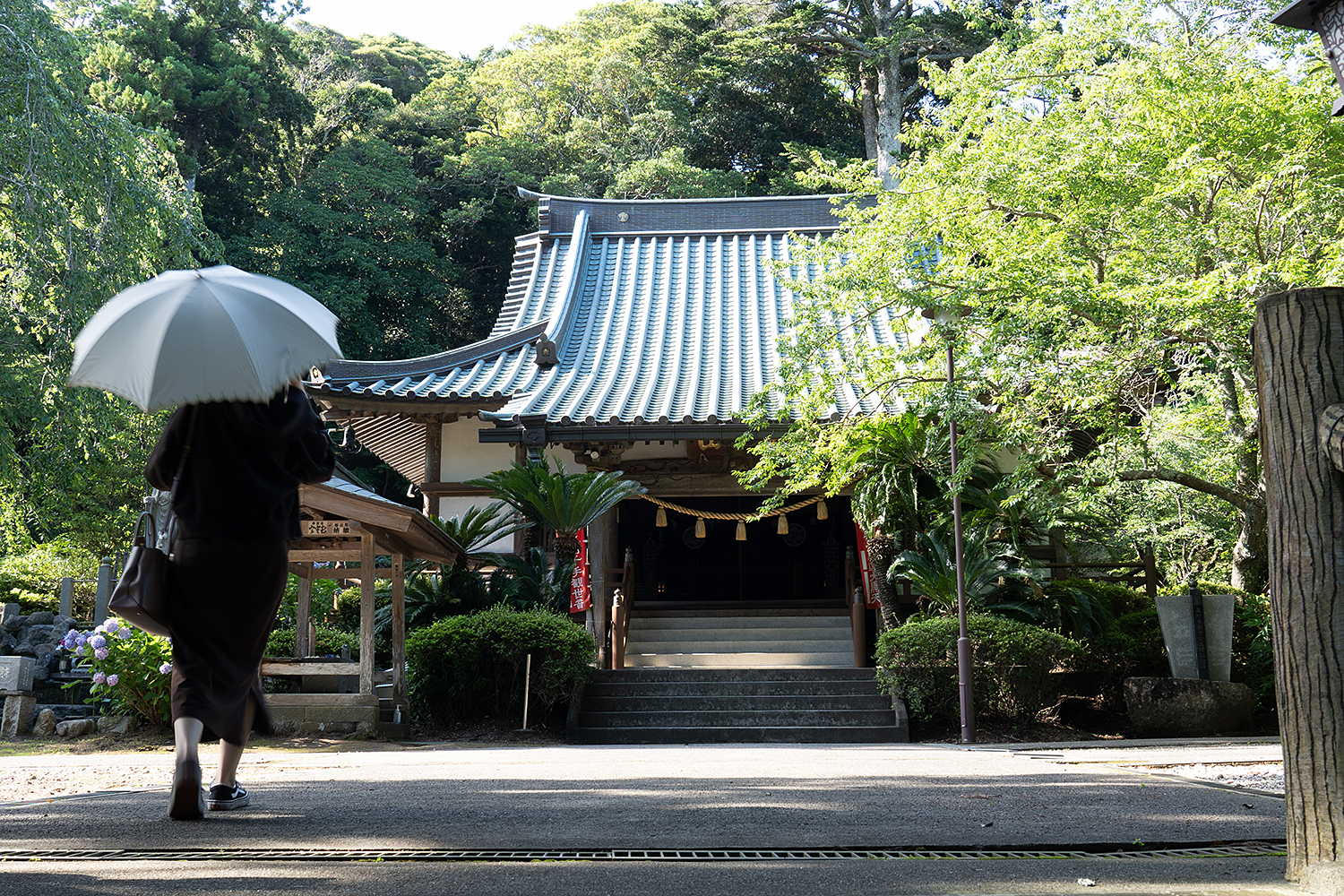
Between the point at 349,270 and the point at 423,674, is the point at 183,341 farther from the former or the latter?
the point at 349,270

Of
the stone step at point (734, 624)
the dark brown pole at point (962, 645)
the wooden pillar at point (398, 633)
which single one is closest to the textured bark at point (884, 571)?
the dark brown pole at point (962, 645)

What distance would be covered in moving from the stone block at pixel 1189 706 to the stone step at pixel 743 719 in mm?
2356

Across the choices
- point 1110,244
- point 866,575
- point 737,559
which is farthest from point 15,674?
point 1110,244

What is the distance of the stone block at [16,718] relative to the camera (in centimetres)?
1004

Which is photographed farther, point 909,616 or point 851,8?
point 851,8

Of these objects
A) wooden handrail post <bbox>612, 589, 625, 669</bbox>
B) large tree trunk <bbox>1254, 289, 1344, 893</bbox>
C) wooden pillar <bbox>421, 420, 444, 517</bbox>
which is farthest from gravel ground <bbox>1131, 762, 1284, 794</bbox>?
wooden pillar <bbox>421, 420, 444, 517</bbox>

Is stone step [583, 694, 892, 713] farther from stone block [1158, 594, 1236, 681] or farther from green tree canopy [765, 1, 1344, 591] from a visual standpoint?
stone block [1158, 594, 1236, 681]

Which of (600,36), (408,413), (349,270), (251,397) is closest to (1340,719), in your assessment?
(251,397)

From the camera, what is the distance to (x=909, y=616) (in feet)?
36.2

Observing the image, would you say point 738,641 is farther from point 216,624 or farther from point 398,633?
point 216,624

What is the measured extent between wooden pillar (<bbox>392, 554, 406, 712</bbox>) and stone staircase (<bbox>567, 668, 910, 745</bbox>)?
1.66 meters

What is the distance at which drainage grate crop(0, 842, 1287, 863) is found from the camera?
266 centimetres

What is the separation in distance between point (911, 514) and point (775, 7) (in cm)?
2127

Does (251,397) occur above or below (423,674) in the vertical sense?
above
